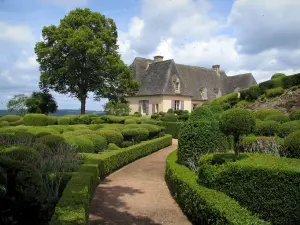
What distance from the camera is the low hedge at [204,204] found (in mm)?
4810

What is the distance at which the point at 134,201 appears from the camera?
7.73 meters

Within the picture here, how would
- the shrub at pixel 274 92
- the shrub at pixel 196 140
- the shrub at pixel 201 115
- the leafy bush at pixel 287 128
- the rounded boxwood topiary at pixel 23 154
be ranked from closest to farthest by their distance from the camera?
the rounded boxwood topiary at pixel 23 154, the shrub at pixel 196 140, the shrub at pixel 201 115, the leafy bush at pixel 287 128, the shrub at pixel 274 92

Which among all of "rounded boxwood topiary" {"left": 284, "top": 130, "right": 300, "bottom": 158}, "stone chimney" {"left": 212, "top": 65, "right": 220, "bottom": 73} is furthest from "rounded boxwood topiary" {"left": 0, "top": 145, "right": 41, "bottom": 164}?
"stone chimney" {"left": 212, "top": 65, "right": 220, "bottom": 73}

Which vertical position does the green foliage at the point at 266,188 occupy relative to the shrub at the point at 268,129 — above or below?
below

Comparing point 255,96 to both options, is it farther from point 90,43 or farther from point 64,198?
point 64,198

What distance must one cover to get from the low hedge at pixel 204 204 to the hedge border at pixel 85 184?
218cm

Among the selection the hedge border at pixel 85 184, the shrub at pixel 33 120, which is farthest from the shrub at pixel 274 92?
the shrub at pixel 33 120

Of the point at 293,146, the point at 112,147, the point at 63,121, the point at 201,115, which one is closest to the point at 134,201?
the point at 201,115

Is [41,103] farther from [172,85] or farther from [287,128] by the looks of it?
[287,128]

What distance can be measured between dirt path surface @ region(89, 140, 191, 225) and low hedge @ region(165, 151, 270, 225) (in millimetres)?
330

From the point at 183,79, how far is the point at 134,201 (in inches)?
1271

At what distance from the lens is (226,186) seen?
6.24 metres

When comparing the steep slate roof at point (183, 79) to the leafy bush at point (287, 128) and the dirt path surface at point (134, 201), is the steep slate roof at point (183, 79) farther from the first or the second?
the dirt path surface at point (134, 201)

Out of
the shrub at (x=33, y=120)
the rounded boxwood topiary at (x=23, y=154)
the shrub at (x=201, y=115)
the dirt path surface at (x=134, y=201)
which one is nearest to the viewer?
the dirt path surface at (x=134, y=201)
